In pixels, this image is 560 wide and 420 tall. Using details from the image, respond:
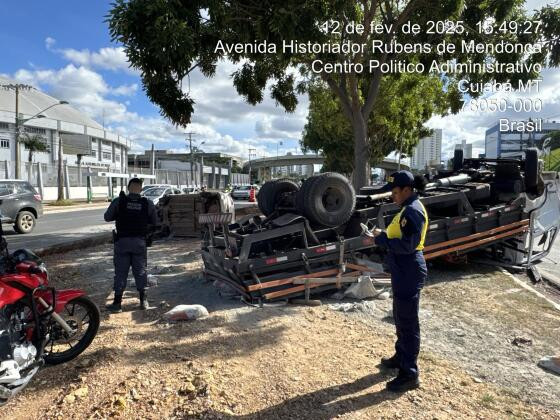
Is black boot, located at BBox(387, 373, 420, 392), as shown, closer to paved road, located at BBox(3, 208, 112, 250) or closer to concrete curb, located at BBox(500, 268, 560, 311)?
concrete curb, located at BBox(500, 268, 560, 311)

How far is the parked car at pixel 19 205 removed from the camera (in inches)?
528

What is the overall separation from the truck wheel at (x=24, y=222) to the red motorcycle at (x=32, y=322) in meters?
11.3

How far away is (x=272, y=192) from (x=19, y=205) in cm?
1005

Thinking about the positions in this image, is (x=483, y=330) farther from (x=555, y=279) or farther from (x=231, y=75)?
(x=231, y=75)

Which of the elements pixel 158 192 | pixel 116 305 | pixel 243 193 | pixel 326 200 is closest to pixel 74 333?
pixel 116 305

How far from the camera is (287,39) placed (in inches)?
293

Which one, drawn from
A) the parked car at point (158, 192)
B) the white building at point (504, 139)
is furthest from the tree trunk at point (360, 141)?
the white building at point (504, 139)

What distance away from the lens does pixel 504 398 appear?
3424 mm

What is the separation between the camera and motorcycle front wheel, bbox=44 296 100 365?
3.89 metres

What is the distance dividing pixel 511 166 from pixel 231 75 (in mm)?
6962

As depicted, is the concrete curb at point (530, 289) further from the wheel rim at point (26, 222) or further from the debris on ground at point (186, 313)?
the wheel rim at point (26, 222)

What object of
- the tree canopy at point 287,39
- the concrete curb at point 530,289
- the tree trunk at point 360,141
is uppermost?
the tree canopy at point 287,39

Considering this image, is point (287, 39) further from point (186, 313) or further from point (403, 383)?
point (403, 383)

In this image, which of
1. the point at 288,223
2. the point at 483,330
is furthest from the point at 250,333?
the point at 483,330
